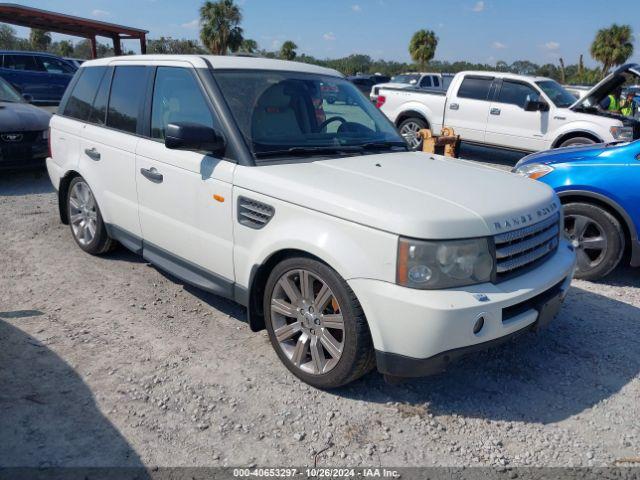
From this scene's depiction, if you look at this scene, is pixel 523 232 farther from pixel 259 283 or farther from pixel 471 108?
pixel 471 108

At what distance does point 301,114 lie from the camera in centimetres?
381

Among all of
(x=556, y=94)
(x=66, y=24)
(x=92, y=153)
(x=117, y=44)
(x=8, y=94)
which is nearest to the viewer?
(x=92, y=153)

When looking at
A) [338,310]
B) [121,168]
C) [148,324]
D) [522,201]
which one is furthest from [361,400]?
[121,168]

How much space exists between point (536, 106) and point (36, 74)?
1345cm

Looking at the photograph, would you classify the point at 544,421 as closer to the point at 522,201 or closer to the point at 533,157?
the point at 522,201

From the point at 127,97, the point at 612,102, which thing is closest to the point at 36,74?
the point at 127,97

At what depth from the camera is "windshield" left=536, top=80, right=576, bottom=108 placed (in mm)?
10156

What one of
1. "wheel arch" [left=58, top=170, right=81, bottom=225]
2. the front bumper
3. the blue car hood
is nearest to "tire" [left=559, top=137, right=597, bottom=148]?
the blue car hood

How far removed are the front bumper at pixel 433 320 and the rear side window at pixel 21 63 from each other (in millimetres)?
15990

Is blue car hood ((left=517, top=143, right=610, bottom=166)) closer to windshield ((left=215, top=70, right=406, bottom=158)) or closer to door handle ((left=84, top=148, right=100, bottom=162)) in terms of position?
windshield ((left=215, top=70, right=406, bottom=158))

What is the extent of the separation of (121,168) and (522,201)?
3.06 m

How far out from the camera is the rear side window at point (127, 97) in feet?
13.7

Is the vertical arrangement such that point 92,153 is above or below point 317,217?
above

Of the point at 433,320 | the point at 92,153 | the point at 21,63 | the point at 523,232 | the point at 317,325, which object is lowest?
the point at 317,325
